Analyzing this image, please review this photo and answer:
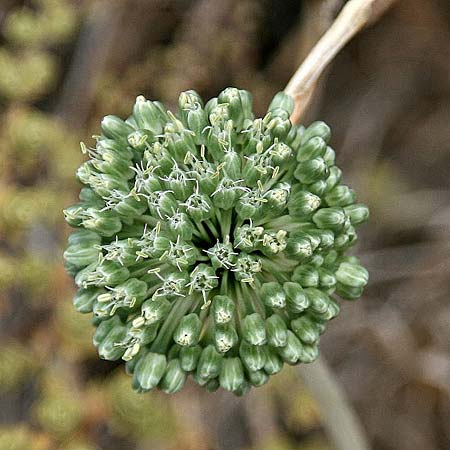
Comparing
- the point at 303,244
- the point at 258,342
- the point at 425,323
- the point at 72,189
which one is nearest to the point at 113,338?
the point at 258,342

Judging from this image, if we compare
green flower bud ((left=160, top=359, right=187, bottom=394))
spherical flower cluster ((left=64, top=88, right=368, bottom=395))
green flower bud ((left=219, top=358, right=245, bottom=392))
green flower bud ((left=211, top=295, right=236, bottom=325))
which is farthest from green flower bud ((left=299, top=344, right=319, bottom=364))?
green flower bud ((left=160, top=359, right=187, bottom=394))

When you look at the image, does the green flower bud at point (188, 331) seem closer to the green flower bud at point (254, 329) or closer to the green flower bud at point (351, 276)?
the green flower bud at point (254, 329)

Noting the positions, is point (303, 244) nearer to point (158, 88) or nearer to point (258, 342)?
point (258, 342)

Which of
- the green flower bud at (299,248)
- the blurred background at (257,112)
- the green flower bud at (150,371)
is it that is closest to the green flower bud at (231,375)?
the green flower bud at (150,371)

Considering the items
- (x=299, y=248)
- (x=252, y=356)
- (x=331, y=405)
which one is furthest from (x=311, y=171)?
(x=331, y=405)

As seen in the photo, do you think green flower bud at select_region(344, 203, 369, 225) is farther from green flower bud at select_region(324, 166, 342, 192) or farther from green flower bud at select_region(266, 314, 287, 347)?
green flower bud at select_region(266, 314, 287, 347)

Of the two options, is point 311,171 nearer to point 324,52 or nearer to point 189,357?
point 324,52
